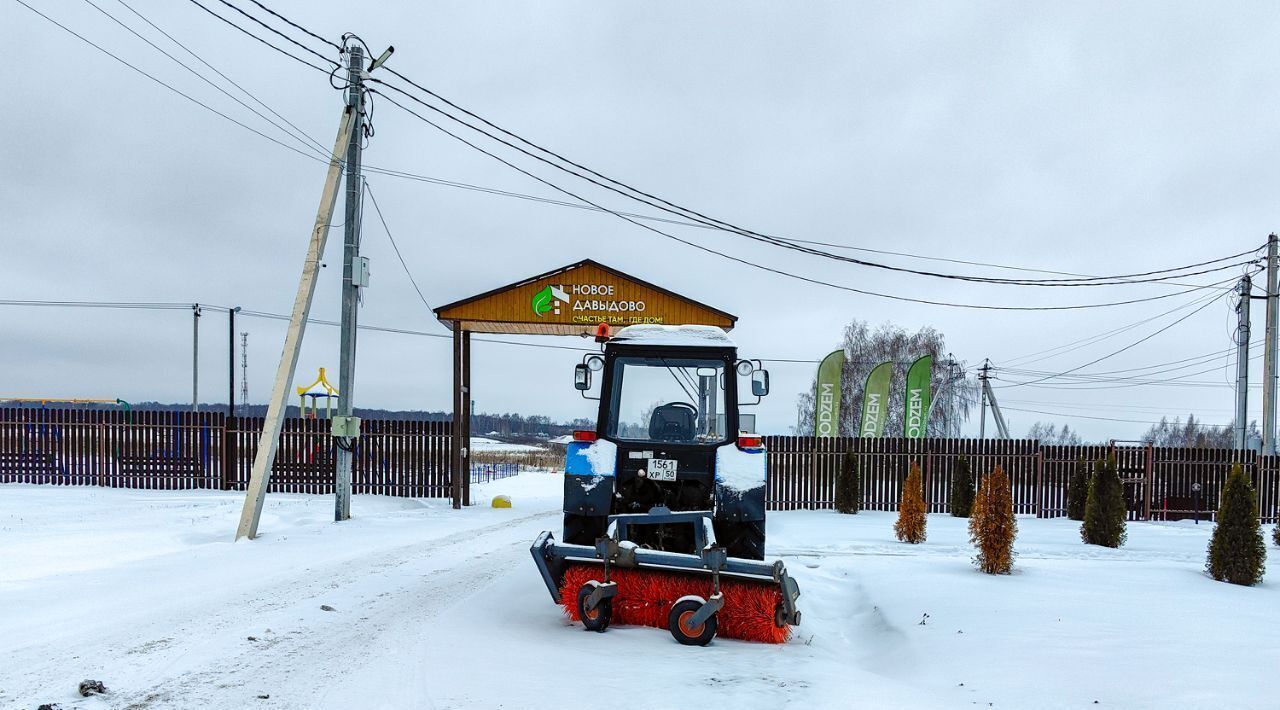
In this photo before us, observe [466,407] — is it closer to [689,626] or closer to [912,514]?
[912,514]

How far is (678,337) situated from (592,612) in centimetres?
248

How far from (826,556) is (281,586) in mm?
6898

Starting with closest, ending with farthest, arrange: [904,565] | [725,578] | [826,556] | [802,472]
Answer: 1. [725,578]
2. [904,565]
3. [826,556]
4. [802,472]

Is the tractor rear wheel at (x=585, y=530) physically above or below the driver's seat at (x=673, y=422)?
below

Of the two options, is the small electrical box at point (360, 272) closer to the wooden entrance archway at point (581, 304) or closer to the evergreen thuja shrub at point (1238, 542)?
the wooden entrance archway at point (581, 304)

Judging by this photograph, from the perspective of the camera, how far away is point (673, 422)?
7.00 meters

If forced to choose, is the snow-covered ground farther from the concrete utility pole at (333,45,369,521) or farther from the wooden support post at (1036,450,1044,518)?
the wooden support post at (1036,450,1044,518)

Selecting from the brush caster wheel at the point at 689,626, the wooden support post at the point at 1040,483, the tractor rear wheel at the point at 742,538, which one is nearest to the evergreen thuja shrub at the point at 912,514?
the tractor rear wheel at the point at 742,538

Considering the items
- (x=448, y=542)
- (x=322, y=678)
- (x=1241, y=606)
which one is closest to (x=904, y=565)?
(x=1241, y=606)

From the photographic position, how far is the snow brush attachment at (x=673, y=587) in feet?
18.0

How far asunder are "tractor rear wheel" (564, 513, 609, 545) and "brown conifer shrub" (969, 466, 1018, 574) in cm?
460

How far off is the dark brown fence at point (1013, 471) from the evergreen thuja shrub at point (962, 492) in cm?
159

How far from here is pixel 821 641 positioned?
19.8 feet

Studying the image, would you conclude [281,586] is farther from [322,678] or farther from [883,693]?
[883,693]
